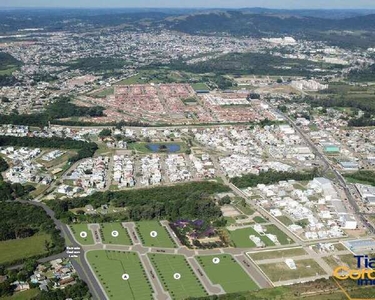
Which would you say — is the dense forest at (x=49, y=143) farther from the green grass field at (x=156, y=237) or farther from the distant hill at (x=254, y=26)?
the distant hill at (x=254, y=26)

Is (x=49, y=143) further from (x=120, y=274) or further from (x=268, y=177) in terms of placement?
(x=120, y=274)

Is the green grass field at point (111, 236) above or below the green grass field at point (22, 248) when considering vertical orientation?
below

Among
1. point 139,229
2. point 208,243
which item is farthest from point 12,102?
point 208,243

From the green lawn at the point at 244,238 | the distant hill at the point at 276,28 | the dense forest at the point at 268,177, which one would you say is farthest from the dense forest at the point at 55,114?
the distant hill at the point at 276,28

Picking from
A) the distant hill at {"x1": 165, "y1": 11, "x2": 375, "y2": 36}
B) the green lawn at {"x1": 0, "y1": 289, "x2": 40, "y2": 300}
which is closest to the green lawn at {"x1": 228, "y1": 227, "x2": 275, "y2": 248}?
the green lawn at {"x1": 0, "y1": 289, "x2": 40, "y2": 300}

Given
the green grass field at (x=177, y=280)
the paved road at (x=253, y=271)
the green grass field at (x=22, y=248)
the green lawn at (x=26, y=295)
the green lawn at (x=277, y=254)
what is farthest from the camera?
the green lawn at (x=277, y=254)

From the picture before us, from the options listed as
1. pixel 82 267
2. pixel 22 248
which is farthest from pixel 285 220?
pixel 22 248
